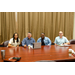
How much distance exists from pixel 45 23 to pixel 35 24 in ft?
2.03

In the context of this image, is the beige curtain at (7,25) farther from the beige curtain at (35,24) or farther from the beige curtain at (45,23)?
the beige curtain at (45,23)

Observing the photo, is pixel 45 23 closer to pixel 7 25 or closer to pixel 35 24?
pixel 35 24

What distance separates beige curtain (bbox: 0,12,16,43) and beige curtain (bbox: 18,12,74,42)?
0.40 metres

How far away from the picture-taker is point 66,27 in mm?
5094

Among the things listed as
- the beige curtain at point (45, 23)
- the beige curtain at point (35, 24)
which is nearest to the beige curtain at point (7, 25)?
the beige curtain at point (35, 24)

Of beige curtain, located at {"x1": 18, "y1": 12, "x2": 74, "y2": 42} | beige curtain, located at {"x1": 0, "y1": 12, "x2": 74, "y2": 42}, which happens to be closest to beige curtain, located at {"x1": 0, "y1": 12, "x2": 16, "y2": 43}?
beige curtain, located at {"x1": 0, "y1": 12, "x2": 74, "y2": 42}

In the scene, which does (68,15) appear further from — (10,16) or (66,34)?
(10,16)

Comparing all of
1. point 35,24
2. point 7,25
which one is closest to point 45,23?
point 35,24

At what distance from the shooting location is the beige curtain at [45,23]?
4758mm

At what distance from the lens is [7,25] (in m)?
4.66

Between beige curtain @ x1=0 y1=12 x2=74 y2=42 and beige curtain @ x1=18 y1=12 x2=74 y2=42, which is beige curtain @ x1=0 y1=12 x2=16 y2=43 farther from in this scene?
beige curtain @ x1=18 y1=12 x2=74 y2=42

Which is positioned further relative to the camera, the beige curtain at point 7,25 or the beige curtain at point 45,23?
the beige curtain at point 45,23

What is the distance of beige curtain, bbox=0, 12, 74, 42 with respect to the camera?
184 inches

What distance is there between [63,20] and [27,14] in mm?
2250
